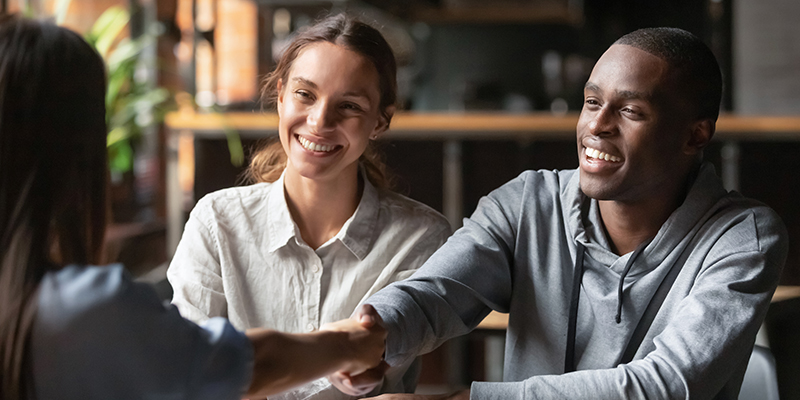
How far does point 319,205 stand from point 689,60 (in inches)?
26.4

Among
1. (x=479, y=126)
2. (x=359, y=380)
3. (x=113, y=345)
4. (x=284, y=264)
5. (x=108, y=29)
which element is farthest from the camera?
(x=479, y=126)

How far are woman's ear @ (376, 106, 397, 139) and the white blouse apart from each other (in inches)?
4.7

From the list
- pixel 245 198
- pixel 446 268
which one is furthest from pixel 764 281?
pixel 245 198

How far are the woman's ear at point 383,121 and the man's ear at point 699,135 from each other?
0.51m

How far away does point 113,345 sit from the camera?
732 millimetres

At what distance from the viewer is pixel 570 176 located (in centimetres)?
133

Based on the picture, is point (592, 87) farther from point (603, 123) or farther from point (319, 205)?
point (319, 205)

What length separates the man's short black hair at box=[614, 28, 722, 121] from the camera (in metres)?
1.13

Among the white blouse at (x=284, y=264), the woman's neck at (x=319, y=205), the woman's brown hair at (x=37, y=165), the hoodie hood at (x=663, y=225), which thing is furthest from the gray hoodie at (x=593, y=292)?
the woman's brown hair at (x=37, y=165)

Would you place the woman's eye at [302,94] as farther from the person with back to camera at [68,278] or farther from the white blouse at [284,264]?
the person with back to camera at [68,278]

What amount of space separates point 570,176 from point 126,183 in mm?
2965

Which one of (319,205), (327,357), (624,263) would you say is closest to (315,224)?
(319,205)

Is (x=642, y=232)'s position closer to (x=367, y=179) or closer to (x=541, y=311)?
(x=541, y=311)

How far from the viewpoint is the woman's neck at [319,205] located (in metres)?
1.39
